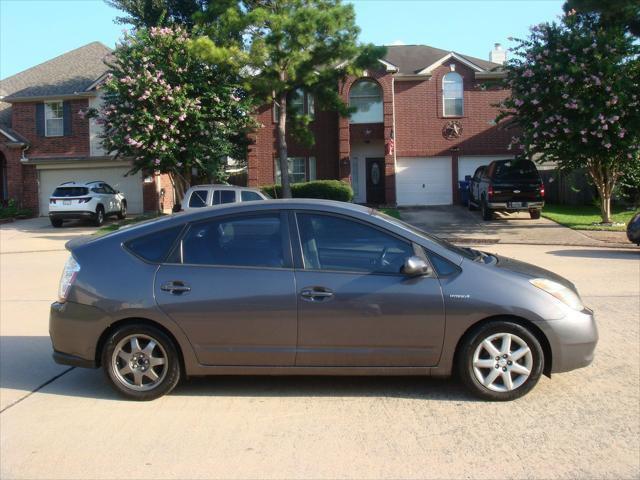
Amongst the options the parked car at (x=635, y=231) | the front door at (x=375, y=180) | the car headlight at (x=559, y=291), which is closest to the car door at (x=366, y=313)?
the car headlight at (x=559, y=291)

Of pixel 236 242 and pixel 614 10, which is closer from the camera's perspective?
pixel 236 242

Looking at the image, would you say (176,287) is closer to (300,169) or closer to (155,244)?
(155,244)

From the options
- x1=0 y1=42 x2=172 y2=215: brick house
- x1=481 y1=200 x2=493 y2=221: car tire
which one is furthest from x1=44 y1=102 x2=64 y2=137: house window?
x1=481 y1=200 x2=493 y2=221: car tire

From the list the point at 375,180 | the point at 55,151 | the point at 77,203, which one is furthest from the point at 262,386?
the point at 55,151

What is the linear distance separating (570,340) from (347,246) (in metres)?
1.90

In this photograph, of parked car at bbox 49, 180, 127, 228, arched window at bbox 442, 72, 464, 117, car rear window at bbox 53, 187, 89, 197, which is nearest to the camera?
parked car at bbox 49, 180, 127, 228

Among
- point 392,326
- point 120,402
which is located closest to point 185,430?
point 120,402

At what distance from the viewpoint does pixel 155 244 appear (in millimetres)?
5414

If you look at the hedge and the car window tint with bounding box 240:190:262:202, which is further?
the hedge

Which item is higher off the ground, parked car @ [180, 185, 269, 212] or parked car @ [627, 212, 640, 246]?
parked car @ [180, 185, 269, 212]

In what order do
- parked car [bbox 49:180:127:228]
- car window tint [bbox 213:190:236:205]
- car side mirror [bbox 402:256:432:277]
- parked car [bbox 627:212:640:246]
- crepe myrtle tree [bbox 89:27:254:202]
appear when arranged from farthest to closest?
1. parked car [bbox 49:180:127:228]
2. crepe myrtle tree [bbox 89:27:254:202]
3. car window tint [bbox 213:190:236:205]
4. parked car [bbox 627:212:640:246]
5. car side mirror [bbox 402:256:432:277]

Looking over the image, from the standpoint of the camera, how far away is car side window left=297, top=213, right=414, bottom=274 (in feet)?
17.1

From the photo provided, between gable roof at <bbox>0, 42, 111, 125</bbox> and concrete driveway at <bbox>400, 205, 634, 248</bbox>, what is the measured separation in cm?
1695

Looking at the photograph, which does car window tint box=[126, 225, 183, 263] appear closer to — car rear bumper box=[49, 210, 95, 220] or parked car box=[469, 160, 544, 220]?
parked car box=[469, 160, 544, 220]
